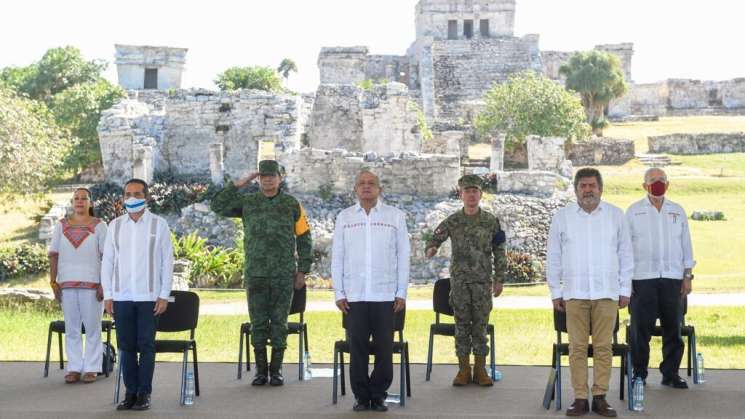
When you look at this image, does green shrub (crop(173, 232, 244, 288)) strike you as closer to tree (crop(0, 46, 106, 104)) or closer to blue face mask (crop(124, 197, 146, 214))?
blue face mask (crop(124, 197, 146, 214))

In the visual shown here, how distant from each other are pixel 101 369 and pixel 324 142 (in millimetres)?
23020

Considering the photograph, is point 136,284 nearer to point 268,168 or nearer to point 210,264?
point 268,168

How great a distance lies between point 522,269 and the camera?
2308 cm

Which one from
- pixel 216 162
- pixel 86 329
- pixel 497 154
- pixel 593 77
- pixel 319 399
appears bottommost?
pixel 319 399

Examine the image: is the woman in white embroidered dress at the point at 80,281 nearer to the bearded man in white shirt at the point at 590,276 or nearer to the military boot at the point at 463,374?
the military boot at the point at 463,374

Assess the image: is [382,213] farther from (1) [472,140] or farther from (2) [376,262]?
(1) [472,140]

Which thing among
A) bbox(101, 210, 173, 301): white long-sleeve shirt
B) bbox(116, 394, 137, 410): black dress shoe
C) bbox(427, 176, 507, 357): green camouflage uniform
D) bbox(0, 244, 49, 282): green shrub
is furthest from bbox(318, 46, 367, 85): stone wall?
bbox(116, 394, 137, 410): black dress shoe

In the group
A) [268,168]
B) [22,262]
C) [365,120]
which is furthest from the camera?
[365,120]

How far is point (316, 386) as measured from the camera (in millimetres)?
9680

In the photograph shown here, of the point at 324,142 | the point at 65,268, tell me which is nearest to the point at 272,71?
the point at 324,142

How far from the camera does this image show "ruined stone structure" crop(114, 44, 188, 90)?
54.0m

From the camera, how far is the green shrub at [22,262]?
923 inches

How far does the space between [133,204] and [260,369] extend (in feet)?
5.97

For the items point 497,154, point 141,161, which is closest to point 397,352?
point 141,161
